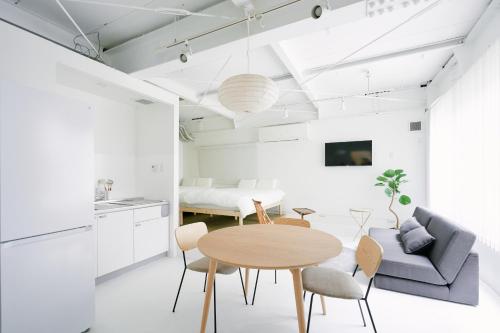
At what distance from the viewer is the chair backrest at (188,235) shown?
2100 millimetres

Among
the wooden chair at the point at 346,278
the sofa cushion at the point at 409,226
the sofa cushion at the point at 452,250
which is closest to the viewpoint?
the wooden chair at the point at 346,278

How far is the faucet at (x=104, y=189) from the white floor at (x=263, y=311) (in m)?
1.21

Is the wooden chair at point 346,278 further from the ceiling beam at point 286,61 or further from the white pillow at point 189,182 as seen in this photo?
the white pillow at point 189,182

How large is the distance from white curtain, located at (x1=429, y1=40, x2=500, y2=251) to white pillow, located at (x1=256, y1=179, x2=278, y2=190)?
136 inches

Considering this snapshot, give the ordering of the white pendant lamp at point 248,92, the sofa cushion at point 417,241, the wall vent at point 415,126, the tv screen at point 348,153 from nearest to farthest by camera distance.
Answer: the white pendant lamp at point 248,92
the sofa cushion at point 417,241
the wall vent at point 415,126
the tv screen at point 348,153

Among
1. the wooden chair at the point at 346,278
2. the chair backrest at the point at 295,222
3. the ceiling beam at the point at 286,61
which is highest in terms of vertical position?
the ceiling beam at the point at 286,61

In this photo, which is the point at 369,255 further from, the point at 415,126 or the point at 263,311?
the point at 415,126

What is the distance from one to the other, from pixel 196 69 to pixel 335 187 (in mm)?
4249

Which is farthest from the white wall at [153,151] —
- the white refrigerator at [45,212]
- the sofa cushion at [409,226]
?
the sofa cushion at [409,226]

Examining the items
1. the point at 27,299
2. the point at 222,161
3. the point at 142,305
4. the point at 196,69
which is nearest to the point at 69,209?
the point at 27,299

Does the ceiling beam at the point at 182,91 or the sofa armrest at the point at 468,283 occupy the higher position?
the ceiling beam at the point at 182,91

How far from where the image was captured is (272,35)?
2264 mm

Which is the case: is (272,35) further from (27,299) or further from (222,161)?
(222,161)

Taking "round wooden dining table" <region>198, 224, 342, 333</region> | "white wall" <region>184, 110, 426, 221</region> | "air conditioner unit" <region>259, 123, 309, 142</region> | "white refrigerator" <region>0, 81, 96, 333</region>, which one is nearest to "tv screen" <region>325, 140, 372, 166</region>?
"white wall" <region>184, 110, 426, 221</region>
